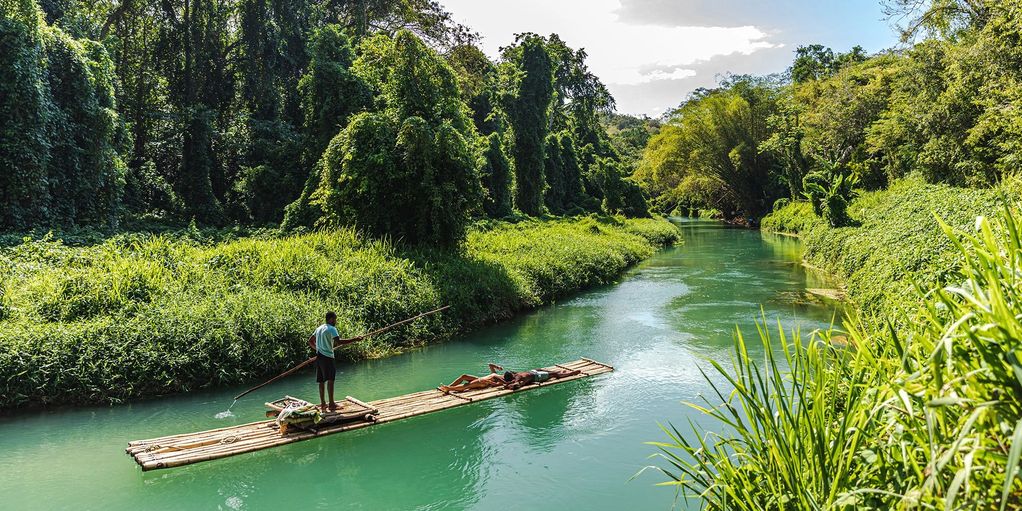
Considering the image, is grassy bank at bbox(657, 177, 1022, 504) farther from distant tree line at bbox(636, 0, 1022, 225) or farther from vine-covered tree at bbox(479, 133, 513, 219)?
vine-covered tree at bbox(479, 133, 513, 219)

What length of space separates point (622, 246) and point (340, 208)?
13.4m

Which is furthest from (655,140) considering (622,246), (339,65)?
(339,65)

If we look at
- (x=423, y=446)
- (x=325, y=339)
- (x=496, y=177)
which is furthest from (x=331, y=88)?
(x=423, y=446)

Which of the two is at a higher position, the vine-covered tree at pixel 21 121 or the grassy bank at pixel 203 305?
the vine-covered tree at pixel 21 121

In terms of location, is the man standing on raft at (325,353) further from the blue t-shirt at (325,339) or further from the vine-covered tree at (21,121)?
the vine-covered tree at (21,121)

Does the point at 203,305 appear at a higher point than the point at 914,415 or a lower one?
lower

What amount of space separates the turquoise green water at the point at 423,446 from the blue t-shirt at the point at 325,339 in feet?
3.97

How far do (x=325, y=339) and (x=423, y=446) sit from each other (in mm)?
1924

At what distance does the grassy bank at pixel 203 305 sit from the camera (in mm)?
9570

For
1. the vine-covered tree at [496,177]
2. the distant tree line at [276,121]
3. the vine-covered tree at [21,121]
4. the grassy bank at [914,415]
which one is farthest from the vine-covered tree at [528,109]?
the grassy bank at [914,415]

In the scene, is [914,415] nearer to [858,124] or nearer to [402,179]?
[402,179]

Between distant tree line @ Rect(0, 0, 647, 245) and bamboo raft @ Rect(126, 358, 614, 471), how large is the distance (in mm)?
8965

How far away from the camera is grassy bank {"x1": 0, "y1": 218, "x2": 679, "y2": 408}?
377 inches

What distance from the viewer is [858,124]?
32.3 m
